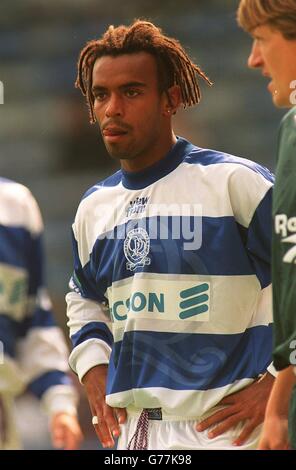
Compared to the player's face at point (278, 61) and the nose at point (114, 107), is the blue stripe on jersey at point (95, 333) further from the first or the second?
the player's face at point (278, 61)

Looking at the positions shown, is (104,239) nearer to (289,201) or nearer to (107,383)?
(107,383)

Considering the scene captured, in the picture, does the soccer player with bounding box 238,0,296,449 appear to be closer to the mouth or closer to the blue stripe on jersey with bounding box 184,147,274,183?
the blue stripe on jersey with bounding box 184,147,274,183

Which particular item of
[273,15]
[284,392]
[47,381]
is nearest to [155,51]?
[273,15]

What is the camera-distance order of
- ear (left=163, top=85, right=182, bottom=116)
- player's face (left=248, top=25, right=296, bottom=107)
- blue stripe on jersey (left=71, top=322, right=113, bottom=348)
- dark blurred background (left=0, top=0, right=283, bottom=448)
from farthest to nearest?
dark blurred background (left=0, top=0, right=283, bottom=448) < blue stripe on jersey (left=71, top=322, right=113, bottom=348) < ear (left=163, top=85, right=182, bottom=116) < player's face (left=248, top=25, right=296, bottom=107)

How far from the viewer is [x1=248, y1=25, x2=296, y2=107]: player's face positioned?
289 centimetres

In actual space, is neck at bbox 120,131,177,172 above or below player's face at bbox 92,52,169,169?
below

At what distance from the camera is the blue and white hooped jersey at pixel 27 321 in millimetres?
3246

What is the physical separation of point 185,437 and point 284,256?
821 mm

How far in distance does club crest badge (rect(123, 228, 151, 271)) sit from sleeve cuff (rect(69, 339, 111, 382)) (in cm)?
31

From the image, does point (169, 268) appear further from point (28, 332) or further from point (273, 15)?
point (273, 15)

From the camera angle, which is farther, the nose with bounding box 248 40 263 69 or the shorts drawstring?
the shorts drawstring

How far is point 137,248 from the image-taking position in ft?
11.3

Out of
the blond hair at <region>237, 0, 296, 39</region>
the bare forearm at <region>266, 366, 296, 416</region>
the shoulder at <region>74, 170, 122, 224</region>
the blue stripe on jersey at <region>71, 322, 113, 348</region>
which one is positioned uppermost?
the blond hair at <region>237, 0, 296, 39</region>

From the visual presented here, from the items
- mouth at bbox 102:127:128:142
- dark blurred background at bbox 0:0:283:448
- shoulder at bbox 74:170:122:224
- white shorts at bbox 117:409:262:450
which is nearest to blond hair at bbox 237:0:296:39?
mouth at bbox 102:127:128:142
